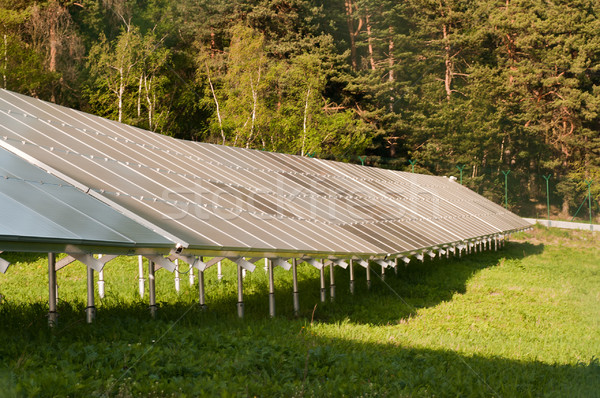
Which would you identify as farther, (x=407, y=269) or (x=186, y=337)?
(x=407, y=269)

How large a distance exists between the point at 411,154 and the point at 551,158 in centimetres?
1164

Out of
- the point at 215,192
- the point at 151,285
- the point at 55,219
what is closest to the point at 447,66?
the point at 215,192

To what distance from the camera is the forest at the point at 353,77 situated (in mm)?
48250

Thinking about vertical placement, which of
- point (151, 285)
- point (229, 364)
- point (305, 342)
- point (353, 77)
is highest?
point (353, 77)


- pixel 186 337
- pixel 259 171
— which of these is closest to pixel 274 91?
pixel 259 171

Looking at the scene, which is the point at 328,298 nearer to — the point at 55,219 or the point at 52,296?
the point at 52,296

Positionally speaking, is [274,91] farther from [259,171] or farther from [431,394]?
[431,394]

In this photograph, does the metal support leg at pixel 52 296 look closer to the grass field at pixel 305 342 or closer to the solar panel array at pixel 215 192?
the grass field at pixel 305 342

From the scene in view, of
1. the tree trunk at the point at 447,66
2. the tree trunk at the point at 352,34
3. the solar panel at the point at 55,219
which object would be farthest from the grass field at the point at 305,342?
the tree trunk at the point at 447,66

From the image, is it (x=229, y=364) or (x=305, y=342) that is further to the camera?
(x=305, y=342)

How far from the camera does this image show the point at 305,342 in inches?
365

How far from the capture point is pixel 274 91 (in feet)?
168

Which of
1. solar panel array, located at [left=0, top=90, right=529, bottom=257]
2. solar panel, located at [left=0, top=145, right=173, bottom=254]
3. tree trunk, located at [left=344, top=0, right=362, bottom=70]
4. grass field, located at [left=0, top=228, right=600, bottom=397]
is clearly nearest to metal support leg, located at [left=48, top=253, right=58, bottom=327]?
grass field, located at [left=0, top=228, right=600, bottom=397]

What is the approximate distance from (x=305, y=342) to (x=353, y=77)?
4837 centimetres
